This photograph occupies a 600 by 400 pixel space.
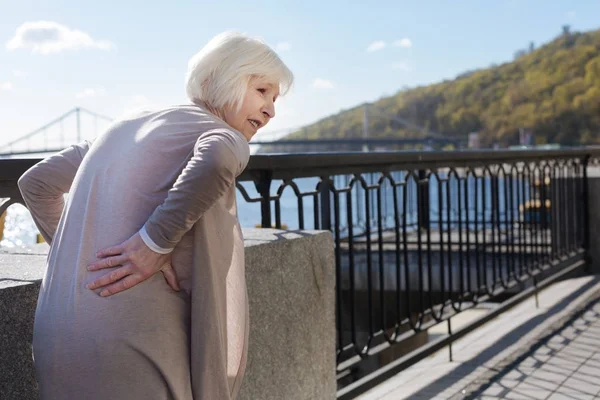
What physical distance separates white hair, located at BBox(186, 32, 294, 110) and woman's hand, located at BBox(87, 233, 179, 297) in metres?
0.34

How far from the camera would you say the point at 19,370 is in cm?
170

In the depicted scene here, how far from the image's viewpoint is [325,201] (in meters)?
3.20

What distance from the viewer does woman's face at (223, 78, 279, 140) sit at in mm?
1614

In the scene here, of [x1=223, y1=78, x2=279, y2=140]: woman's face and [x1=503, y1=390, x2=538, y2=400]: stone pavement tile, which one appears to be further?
[x1=503, y1=390, x2=538, y2=400]: stone pavement tile

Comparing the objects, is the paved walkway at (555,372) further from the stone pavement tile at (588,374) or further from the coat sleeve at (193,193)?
the coat sleeve at (193,193)

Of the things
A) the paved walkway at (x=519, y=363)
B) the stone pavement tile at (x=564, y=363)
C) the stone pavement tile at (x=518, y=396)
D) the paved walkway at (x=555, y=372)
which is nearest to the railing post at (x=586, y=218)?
the paved walkway at (x=519, y=363)

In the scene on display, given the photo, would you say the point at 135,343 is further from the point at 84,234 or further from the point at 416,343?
the point at 416,343

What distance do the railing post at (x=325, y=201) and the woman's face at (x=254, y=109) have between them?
1.47 metres

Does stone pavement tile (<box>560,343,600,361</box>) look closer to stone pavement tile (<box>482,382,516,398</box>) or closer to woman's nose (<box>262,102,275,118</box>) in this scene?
stone pavement tile (<box>482,382,516,398</box>)

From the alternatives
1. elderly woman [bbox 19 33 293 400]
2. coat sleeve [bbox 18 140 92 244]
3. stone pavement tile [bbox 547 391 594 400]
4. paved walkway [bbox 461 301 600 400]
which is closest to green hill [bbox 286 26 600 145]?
paved walkway [bbox 461 301 600 400]

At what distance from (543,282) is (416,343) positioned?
2255 millimetres

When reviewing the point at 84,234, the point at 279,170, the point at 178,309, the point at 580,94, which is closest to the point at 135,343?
the point at 178,309

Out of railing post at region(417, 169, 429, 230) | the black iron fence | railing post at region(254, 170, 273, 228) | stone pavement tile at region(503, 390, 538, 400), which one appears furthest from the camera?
railing post at region(417, 169, 429, 230)

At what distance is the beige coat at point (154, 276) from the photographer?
138 cm
